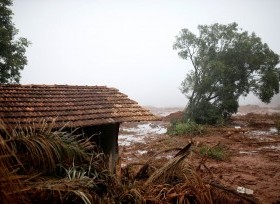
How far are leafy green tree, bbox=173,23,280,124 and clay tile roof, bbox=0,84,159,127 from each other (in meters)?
20.1

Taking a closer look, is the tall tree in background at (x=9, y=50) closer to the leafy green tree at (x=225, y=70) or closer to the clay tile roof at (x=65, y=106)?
Result: the clay tile roof at (x=65, y=106)

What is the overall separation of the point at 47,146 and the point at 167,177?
247 centimetres

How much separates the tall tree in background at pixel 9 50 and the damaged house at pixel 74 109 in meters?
9.08

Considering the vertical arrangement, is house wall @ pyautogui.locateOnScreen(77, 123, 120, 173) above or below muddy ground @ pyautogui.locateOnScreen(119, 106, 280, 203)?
above

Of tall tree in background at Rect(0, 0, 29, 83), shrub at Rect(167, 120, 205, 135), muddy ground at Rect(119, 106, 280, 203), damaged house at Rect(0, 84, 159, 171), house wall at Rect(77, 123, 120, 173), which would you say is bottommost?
muddy ground at Rect(119, 106, 280, 203)

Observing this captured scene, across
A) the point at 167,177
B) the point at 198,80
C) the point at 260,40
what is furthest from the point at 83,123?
the point at 260,40

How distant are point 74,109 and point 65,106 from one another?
0.35m

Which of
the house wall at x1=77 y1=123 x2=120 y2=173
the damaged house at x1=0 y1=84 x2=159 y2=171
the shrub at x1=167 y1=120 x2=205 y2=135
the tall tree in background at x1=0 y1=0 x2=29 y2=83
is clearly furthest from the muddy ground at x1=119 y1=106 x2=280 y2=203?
the tall tree in background at x1=0 y1=0 x2=29 y2=83

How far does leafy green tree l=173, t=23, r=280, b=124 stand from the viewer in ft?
94.7

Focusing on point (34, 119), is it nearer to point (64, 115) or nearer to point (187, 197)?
point (64, 115)

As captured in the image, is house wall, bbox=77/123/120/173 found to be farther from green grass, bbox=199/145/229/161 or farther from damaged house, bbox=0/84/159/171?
green grass, bbox=199/145/229/161

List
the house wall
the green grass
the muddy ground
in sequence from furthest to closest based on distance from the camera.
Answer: the green grass, the muddy ground, the house wall

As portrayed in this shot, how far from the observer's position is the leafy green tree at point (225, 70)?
28.9 meters

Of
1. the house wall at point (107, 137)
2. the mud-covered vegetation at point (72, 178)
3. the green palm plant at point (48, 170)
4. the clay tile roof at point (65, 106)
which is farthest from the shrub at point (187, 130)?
the green palm plant at point (48, 170)
